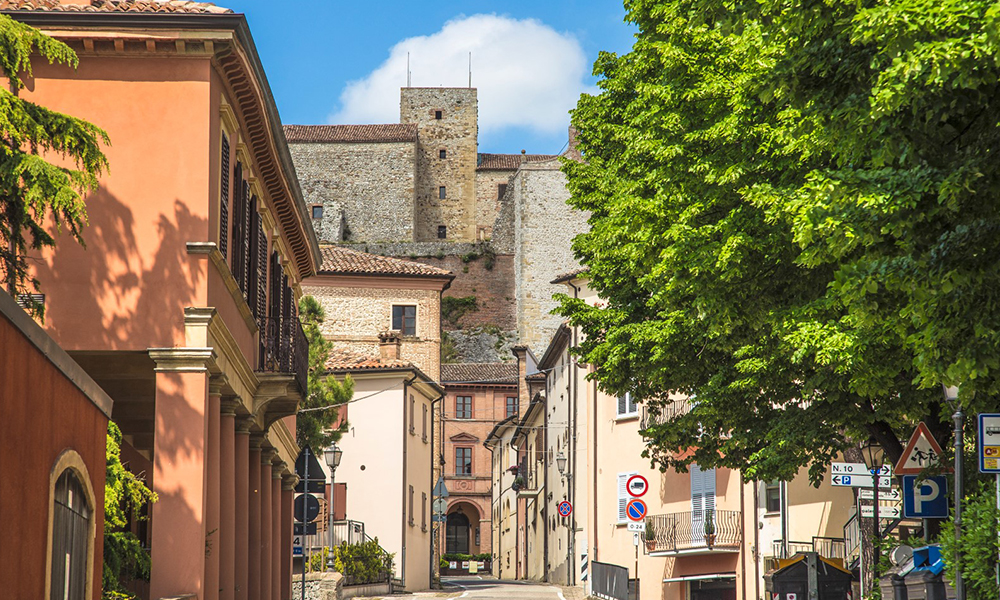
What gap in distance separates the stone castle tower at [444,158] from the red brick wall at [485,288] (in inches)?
391

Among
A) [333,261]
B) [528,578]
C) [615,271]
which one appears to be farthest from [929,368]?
[528,578]

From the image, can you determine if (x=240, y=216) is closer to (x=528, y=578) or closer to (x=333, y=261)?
(x=333, y=261)

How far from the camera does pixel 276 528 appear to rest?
27.1m

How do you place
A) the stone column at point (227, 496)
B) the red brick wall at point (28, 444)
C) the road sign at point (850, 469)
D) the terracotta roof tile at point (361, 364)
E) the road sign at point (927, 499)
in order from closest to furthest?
1. the red brick wall at point (28, 444)
2. the road sign at point (927, 499)
3. the road sign at point (850, 469)
4. the stone column at point (227, 496)
5. the terracotta roof tile at point (361, 364)

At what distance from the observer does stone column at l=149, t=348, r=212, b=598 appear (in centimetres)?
1544

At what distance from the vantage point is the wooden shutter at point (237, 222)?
18359 millimetres

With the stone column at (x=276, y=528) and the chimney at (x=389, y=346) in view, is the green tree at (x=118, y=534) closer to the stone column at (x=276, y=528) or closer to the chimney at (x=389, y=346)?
the stone column at (x=276, y=528)

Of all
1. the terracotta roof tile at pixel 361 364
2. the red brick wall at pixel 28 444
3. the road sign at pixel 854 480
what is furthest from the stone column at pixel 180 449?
the terracotta roof tile at pixel 361 364

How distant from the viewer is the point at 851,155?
30.3 feet

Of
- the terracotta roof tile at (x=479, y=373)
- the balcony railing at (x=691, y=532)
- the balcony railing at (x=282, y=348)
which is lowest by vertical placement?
the balcony railing at (x=691, y=532)

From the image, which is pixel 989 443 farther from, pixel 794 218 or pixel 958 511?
pixel 794 218

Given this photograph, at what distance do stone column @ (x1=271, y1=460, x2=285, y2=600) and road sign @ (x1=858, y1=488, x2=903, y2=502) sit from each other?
12.2 metres

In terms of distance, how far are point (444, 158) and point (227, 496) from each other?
94.5m

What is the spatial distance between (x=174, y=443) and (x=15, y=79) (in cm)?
480
